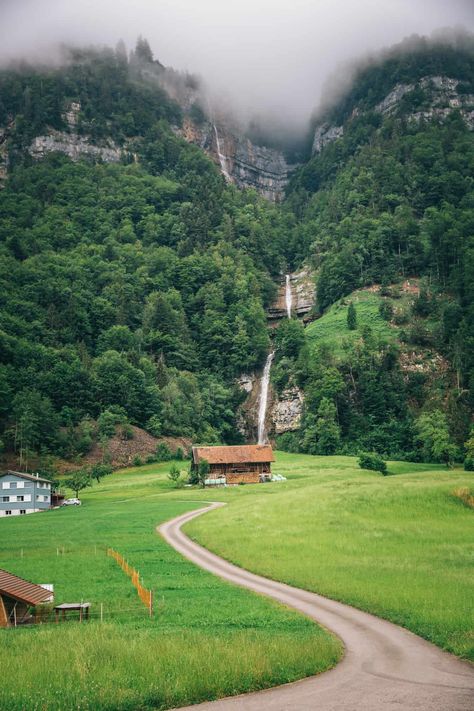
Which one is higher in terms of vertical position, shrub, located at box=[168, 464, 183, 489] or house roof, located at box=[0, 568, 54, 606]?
house roof, located at box=[0, 568, 54, 606]

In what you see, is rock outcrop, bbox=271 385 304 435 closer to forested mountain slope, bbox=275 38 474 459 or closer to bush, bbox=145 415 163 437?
forested mountain slope, bbox=275 38 474 459

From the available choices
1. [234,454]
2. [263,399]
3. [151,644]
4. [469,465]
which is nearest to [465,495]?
[469,465]

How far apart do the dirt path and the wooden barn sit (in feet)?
265

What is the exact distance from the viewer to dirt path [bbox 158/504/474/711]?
1380 cm

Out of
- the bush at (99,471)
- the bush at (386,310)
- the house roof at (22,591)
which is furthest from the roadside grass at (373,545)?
the bush at (386,310)

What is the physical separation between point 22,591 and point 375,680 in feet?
47.2

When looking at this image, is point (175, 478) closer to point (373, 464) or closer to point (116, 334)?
point (373, 464)

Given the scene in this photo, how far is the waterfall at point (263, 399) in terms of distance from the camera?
152m

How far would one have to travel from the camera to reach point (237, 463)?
106 meters

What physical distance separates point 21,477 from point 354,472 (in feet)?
165

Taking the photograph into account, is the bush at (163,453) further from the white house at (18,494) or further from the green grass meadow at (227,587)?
the green grass meadow at (227,587)

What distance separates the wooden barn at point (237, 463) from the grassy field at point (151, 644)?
213 ft

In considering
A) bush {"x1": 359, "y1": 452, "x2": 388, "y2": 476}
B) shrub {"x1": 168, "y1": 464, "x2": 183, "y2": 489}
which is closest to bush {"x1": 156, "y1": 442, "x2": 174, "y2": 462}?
shrub {"x1": 168, "y1": 464, "x2": 183, "y2": 489}

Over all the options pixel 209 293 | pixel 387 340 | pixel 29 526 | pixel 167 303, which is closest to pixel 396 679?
pixel 29 526
